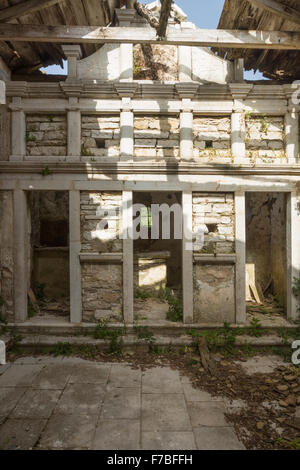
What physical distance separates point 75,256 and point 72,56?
13.1 ft

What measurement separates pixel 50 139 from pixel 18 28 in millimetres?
1778

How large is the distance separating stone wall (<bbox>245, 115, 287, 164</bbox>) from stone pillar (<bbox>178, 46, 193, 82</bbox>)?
5.04 ft

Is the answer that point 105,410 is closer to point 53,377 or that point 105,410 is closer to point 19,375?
point 53,377

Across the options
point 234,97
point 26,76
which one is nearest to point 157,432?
point 234,97

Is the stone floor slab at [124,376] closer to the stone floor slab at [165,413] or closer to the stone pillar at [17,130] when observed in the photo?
the stone floor slab at [165,413]

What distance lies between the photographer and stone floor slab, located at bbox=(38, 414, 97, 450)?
277cm

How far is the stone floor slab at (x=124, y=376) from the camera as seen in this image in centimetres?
388

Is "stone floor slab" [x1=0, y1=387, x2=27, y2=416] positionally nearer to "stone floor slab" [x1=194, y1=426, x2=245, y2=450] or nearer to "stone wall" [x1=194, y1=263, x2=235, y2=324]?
"stone floor slab" [x1=194, y1=426, x2=245, y2=450]

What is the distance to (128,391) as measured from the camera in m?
3.71

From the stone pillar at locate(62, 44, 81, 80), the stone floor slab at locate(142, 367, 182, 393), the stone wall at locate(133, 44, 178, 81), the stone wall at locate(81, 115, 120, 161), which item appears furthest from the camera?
the stone wall at locate(133, 44, 178, 81)

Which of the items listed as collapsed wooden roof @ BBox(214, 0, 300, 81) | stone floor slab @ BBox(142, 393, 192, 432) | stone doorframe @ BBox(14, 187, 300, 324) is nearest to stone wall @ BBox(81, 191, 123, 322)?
stone doorframe @ BBox(14, 187, 300, 324)

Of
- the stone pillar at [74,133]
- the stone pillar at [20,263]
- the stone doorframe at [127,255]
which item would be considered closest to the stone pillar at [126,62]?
the stone pillar at [74,133]

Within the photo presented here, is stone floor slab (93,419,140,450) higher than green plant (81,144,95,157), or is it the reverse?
green plant (81,144,95,157)
